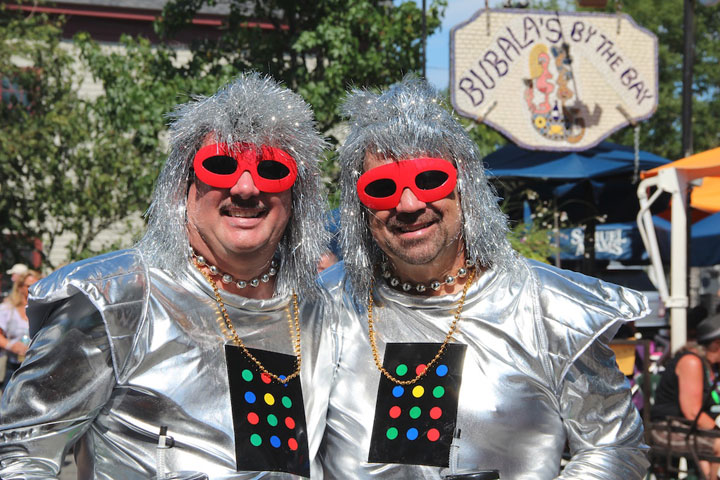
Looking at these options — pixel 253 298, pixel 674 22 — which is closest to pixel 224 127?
pixel 253 298

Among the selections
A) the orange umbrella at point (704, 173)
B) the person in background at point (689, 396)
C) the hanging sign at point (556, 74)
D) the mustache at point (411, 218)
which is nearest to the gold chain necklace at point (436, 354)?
the mustache at point (411, 218)

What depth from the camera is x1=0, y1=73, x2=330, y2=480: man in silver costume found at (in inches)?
85.2

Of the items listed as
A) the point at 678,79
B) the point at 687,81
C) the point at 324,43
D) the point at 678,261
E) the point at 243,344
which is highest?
the point at 678,79

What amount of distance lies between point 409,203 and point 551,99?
508cm

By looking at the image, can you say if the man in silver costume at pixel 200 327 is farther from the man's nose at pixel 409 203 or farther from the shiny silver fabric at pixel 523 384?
the man's nose at pixel 409 203

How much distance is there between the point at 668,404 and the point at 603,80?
11.5 ft

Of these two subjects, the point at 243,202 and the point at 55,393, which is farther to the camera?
the point at 243,202

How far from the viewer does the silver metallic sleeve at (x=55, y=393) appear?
2.11 metres

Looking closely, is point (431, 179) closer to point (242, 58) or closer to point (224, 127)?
point (224, 127)

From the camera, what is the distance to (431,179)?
8.57 ft

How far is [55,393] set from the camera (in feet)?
7.02

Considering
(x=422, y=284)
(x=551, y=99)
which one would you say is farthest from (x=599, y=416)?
(x=551, y=99)

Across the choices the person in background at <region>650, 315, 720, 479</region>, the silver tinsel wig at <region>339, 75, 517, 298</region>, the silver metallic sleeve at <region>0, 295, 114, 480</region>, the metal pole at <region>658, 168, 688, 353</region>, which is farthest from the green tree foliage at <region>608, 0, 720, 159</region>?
the silver metallic sleeve at <region>0, 295, 114, 480</region>

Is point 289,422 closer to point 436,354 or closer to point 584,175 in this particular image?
point 436,354
